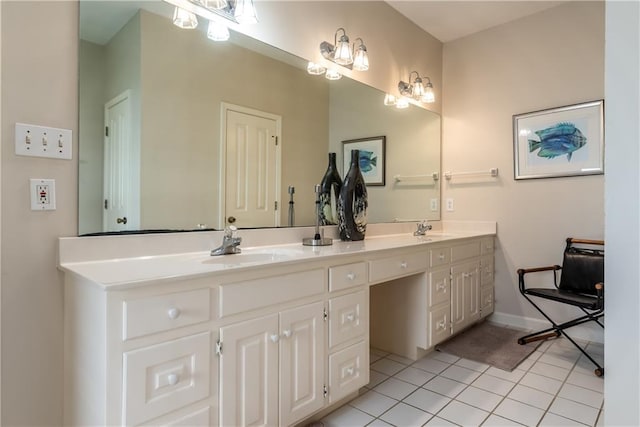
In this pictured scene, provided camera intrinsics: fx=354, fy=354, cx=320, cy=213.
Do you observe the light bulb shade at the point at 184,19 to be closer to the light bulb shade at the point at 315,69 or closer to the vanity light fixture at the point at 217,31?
the vanity light fixture at the point at 217,31

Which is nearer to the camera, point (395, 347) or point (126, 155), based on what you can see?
point (126, 155)

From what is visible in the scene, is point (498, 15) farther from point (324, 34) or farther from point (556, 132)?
point (324, 34)

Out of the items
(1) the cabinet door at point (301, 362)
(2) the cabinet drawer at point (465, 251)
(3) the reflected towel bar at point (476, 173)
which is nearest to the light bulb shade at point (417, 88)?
(3) the reflected towel bar at point (476, 173)

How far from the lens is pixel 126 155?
146 centimetres

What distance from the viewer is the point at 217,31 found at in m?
1.74

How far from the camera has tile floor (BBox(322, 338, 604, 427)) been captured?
1680 millimetres

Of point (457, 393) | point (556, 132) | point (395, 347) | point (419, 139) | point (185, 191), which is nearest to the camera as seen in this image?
point (185, 191)

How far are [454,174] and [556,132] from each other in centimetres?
86

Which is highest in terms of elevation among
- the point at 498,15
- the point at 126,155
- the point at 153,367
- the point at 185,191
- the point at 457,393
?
the point at 498,15

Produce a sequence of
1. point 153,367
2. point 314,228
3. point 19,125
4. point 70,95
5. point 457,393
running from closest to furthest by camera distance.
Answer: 1. point 153,367
2. point 19,125
3. point 70,95
4. point 457,393
5. point 314,228

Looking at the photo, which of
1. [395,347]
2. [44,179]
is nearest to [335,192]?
[395,347]

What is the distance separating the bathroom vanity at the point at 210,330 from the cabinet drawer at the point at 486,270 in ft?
4.11

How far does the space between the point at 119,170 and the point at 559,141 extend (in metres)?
3.03

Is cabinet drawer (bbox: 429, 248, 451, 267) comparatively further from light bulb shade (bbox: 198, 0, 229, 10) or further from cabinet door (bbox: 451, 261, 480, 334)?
light bulb shade (bbox: 198, 0, 229, 10)
